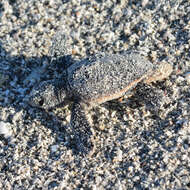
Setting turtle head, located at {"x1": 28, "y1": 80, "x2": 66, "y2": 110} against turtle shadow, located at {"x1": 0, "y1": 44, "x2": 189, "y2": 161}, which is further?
turtle head, located at {"x1": 28, "y1": 80, "x2": 66, "y2": 110}

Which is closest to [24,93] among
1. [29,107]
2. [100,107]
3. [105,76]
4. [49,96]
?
[29,107]

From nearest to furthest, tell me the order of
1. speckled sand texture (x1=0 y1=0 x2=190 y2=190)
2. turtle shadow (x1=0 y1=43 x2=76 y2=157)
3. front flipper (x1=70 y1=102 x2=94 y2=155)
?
1. speckled sand texture (x1=0 y1=0 x2=190 y2=190)
2. front flipper (x1=70 y1=102 x2=94 y2=155)
3. turtle shadow (x1=0 y1=43 x2=76 y2=157)

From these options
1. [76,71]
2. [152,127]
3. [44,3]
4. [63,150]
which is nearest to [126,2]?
[44,3]

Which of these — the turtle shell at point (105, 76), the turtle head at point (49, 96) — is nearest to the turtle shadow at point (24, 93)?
the turtle head at point (49, 96)

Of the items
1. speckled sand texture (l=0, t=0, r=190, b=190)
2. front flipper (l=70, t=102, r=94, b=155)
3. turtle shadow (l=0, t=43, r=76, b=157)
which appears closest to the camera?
speckled sand texture (l=0, t=0, r=190, b=190)

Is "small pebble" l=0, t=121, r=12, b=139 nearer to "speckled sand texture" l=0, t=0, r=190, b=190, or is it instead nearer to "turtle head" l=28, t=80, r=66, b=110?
"speckled sand texture" l=0, t=0, r=190, b=190

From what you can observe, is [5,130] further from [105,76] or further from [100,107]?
[105,76]

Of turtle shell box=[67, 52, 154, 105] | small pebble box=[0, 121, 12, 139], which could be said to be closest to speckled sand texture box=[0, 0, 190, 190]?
small pebble box=[0, 121, 12, 139]
